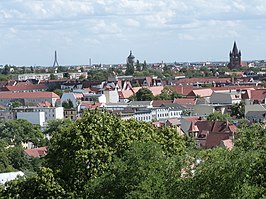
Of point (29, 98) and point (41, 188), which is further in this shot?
point (29, 98)

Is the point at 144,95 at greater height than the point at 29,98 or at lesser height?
greater

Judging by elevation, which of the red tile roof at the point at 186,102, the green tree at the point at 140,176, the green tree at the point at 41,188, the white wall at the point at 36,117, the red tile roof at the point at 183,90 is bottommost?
the white wall at the point at 36,117

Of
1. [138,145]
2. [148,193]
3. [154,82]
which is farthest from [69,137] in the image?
[154,82]

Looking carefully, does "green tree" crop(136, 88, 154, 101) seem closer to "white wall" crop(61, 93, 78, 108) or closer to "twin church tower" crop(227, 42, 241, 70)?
"white wall" crop(61, 93, 78, 108)

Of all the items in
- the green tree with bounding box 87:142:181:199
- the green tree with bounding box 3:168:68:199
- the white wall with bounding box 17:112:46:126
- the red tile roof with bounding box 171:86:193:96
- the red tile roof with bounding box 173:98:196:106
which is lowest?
the white wall with bounding box 17:112:46:126

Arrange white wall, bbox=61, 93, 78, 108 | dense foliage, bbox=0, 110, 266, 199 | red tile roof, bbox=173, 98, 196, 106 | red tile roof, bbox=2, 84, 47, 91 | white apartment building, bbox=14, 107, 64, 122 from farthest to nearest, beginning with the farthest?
red tile roof, bbox=2, 84, 47, 91
white wall, bbox=61, 93, 78, 108
red tile roof, bbox=173, 98, 196, 106
white apartment building, bbox=14, 107, 64, 122
dense foliage, bbox=0, 110, 266, 199

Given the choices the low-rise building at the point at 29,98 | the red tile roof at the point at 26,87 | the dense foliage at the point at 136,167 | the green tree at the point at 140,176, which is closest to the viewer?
the dense foliage at the point at 136,167

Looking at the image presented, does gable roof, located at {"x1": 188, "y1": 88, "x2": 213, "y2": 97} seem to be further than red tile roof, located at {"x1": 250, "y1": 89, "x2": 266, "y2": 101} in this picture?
Yes

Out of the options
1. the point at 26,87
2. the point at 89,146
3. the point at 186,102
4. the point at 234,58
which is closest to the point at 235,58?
the point at 234,58

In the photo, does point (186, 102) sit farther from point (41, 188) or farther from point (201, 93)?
point (41, 188)

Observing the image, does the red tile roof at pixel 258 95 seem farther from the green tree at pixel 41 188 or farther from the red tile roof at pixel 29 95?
the green tree at pixel 41 188

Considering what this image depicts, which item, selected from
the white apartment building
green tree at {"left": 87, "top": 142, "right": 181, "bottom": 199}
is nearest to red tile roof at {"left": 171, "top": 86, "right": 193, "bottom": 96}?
the white apartment building

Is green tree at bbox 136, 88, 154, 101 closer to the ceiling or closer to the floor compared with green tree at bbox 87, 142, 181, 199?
closer to the floor

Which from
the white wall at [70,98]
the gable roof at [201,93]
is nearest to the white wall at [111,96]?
the white wall at [70,98]
